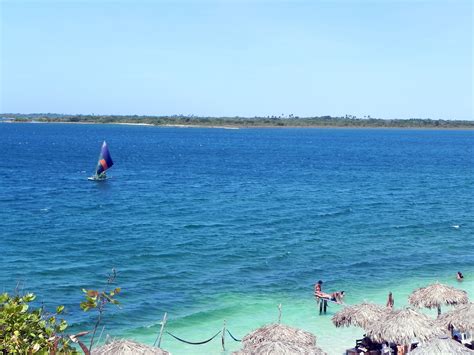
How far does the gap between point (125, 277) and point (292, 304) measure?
7795 mm

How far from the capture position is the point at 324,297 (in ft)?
75.3

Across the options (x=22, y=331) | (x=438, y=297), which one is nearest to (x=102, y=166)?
(x=438, y=297)

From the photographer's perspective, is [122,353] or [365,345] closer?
[122,353]

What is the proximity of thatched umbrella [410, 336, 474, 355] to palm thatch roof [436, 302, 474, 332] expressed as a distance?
214 cm

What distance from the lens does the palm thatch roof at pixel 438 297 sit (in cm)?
1945

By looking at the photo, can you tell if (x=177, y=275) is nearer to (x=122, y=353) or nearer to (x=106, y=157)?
(x=122, y=353)

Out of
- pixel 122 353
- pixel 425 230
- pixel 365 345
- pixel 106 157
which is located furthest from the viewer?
pixel 106 157

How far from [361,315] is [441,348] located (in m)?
3.62

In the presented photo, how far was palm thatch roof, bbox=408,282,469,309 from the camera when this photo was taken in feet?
63.8

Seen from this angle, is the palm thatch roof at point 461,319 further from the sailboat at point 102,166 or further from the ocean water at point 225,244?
the sailboat at point 102,166

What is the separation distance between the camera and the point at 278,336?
598 inches

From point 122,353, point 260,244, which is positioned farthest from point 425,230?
point 122,353

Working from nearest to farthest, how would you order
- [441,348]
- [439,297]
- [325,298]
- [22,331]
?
[22,331] → [441,348] → [439,297] → [325,298]

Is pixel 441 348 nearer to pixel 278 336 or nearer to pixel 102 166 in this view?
pixel 278 336
